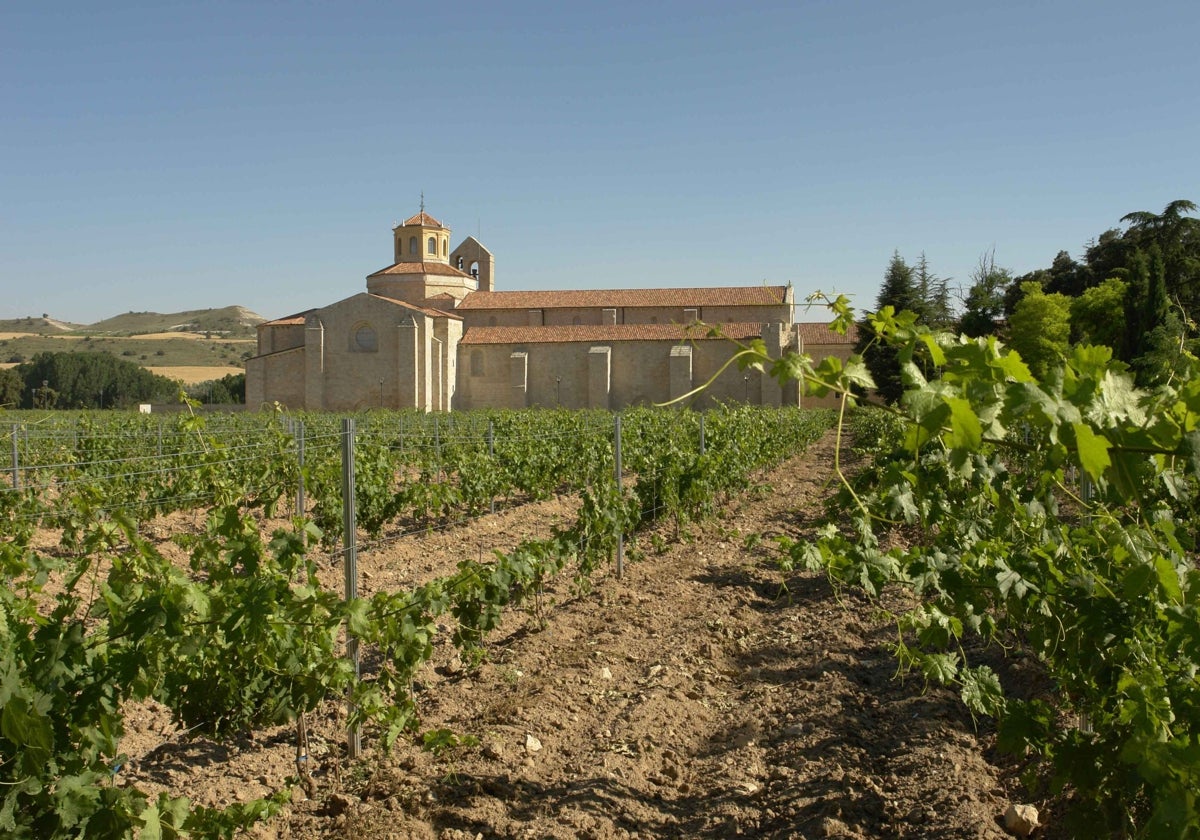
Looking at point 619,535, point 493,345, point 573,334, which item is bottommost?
point 619,535

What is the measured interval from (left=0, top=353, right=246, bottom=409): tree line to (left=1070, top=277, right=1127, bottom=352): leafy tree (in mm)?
47662

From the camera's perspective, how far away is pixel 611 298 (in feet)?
147

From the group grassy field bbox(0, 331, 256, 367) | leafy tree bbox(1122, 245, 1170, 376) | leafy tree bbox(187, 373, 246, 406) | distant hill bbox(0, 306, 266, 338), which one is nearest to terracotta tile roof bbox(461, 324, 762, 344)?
leafy tree bbox(1122, 245, 1170, 376)

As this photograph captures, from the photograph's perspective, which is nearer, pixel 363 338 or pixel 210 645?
pixel 210 645

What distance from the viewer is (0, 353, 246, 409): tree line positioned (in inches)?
2334

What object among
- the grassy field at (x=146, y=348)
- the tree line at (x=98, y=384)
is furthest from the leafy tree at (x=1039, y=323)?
the grassy field at (x=146, y=348)

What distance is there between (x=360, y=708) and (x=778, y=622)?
294 centimetres

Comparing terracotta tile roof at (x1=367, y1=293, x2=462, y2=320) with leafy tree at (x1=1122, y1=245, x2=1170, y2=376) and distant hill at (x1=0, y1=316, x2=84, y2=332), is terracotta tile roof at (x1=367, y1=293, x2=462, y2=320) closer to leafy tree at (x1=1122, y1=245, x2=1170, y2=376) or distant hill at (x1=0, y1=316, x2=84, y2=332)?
leafy tree at (x1=1122, y1=245, x2=1170, y2=376)

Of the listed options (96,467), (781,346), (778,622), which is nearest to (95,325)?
(781,346)

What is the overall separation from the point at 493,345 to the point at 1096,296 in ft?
81.1

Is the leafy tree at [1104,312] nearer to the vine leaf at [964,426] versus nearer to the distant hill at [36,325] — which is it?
the vine leaf at [964,426]

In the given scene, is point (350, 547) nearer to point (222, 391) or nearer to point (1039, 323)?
point (1039, 323)

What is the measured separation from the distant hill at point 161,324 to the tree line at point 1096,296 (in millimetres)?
89800

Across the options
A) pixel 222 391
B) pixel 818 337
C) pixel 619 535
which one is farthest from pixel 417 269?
pixel 619 535
